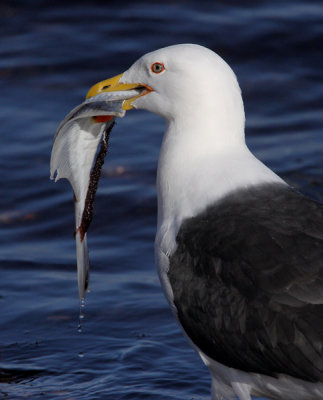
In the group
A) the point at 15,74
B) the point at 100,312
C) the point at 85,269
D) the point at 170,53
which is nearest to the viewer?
the point at 170,53

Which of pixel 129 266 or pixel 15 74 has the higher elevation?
pixel 15 74

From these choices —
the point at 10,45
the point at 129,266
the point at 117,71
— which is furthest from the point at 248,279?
the point at 10,45

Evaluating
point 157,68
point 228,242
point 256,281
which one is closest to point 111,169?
point 157,68

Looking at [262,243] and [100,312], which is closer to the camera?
[262,243]

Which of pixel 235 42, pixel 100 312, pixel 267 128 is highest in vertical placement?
pixel 235 42

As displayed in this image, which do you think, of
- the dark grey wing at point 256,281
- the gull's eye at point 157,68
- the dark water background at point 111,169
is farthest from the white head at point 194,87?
the dark water background at point 111,169

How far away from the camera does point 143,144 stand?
9.93 m

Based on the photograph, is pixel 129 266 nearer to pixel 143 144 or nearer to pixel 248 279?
pixel 143 144

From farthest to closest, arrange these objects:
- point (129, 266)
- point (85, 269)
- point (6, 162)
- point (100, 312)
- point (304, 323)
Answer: point (6, 162) < point (129, 266) < point (100, 312) < point (85, 269) < point (304, 323)

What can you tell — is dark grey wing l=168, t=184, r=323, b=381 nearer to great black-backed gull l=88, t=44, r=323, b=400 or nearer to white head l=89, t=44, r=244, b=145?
great black-backed gull l=88, t=44, r=323, b=400

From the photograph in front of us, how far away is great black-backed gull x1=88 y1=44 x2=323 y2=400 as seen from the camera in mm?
4598

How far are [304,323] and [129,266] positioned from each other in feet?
11.4

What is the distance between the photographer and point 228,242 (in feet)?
16.0

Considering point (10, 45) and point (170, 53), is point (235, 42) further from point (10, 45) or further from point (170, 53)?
point (170, 53)
